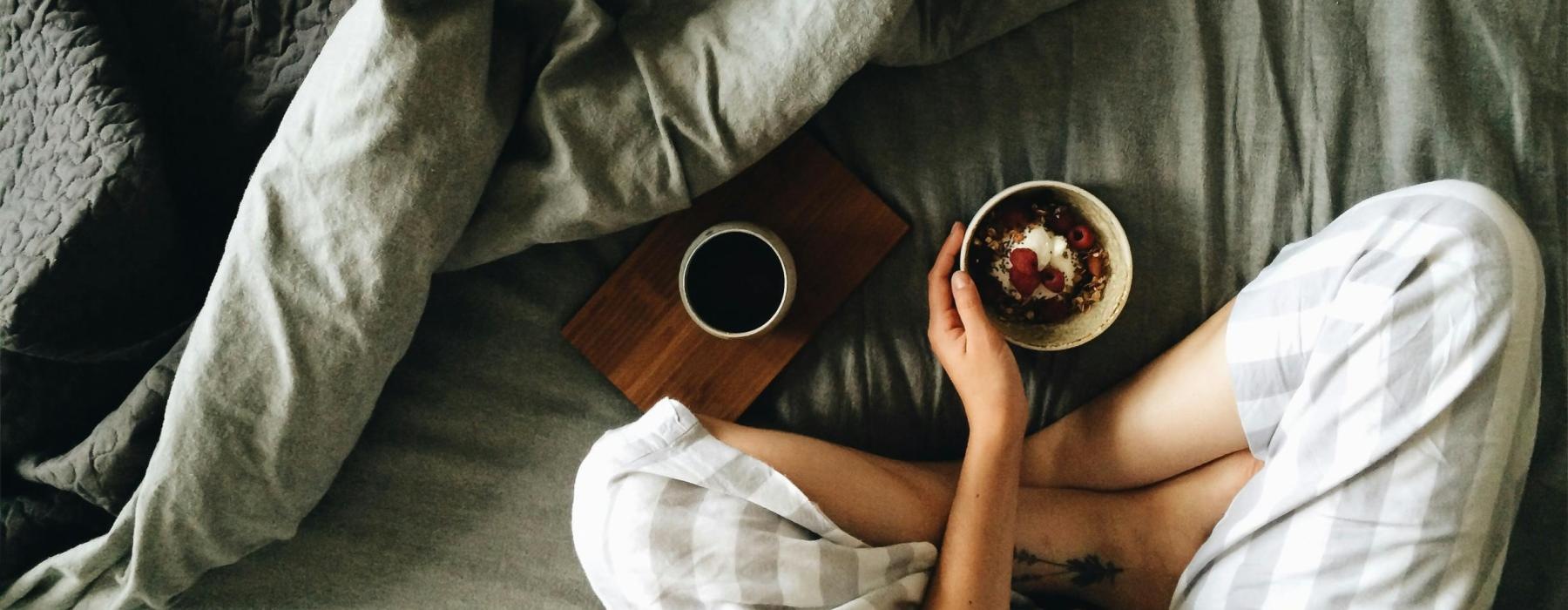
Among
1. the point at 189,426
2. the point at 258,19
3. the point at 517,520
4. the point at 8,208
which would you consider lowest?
the point at 517,520

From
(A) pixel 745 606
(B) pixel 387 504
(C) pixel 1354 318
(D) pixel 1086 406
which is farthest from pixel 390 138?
(C) pixel 1354 318

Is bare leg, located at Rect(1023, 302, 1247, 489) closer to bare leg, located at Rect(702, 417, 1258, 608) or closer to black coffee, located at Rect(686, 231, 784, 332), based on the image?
bare leg, located at Rect(702, 417, 1258, 608)

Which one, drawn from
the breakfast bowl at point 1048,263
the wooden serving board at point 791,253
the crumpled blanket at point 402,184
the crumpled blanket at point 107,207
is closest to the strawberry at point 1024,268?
the breakfast bowl at point 1048,263

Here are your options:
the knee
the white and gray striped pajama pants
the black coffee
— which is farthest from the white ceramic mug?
the knee

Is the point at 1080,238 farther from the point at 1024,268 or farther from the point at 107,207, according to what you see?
the point at 107,207

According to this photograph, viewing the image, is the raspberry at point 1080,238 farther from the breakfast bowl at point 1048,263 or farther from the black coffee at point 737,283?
the black coffee at point 737,283

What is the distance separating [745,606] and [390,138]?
1.46 ft

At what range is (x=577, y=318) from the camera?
31.7 inches

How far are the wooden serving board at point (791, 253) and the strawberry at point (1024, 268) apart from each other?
105 mm

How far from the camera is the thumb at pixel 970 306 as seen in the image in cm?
74

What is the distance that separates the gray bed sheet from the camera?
76 centimetres

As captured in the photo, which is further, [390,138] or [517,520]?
[517,520]

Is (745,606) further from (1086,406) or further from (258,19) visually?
(258,19)

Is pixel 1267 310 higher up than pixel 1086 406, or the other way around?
pixel 1267 310
